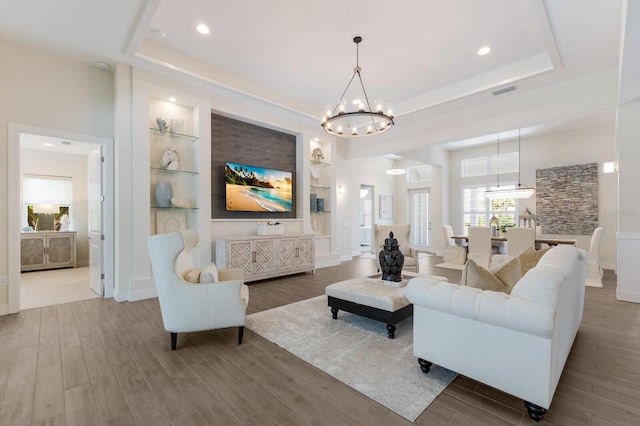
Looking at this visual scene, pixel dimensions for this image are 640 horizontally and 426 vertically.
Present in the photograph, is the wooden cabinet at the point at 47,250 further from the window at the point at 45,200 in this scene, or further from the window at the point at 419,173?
the window at the point at 419,173

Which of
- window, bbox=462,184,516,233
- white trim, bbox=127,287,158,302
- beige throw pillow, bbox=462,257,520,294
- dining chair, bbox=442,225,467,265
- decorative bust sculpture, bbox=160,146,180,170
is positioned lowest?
white trim, bbox=127,287,158,302

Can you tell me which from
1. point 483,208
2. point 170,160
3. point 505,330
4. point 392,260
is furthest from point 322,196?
point 505,330

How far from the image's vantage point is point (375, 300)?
2.97 meters

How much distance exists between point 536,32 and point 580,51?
2.26 ft

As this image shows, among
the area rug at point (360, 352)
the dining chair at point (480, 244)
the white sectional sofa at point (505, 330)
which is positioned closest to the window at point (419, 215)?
the dining chair at point (480, 244)

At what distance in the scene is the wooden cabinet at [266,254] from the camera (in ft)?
16.5

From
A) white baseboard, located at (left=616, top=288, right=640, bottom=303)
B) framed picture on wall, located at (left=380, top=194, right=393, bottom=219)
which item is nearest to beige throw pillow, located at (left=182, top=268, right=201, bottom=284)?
white baseboard, located at (left=616, top=288, right=640, bottom=303)

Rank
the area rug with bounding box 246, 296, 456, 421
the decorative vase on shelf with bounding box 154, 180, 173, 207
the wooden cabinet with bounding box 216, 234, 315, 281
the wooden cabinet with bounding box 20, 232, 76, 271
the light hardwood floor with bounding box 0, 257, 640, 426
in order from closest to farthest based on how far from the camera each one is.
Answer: the light hardwood floor with bounding box 0, 257, 640, 426, the area rug with bounding box 246, 296, 456, 421, the decorative vase on shelf with bounding box 154, 180, 173, 207, the wooden cabinet with bounding box 216, 234, 315, 281, the wooden cabinet with bounding box 20, 232, 76, 271

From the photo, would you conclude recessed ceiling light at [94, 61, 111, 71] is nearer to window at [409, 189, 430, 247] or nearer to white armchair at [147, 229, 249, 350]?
white armchair at [147, 229, 249, 350]

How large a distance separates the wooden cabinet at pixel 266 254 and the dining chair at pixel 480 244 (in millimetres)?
3515

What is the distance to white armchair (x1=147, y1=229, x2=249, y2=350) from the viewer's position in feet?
8.63

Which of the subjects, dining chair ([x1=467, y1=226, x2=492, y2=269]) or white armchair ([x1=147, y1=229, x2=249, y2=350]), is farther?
dining chair ([x1=467, y1=226, x2=492, y2=269])

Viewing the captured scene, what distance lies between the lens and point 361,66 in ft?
15.2

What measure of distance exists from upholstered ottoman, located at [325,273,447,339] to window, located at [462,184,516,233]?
665 centimetres
